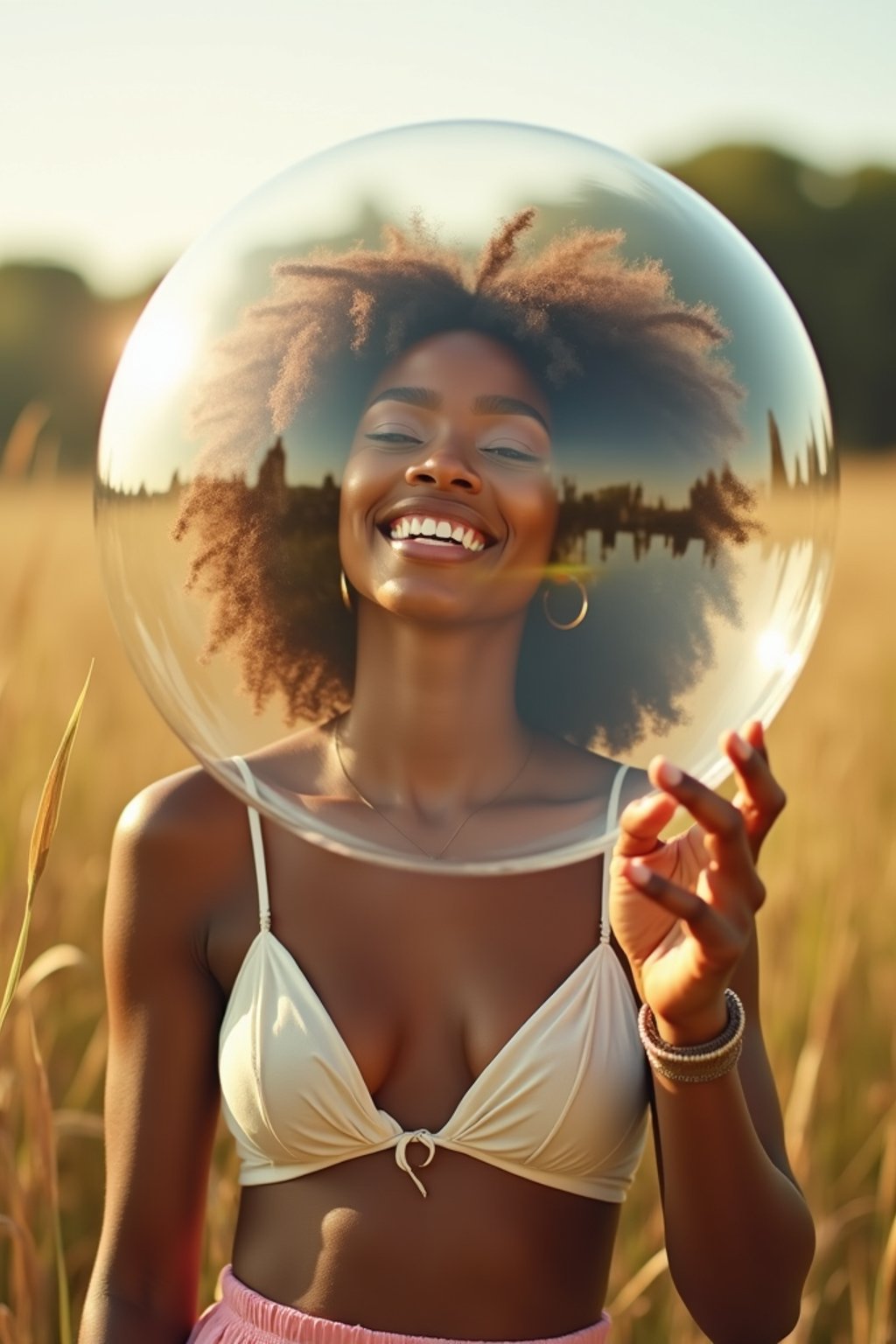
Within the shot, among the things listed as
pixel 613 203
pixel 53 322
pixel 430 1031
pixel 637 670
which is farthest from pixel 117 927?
pixel 53 322

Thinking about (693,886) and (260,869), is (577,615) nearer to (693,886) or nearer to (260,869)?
(693,886)

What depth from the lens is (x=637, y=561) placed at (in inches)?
50.8

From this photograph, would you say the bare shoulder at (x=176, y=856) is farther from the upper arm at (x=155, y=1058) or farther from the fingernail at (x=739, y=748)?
the fingernail at (x=739, y=748)

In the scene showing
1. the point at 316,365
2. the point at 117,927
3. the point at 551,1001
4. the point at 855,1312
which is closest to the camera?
the point at 316,365

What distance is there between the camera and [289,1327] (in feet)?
4.83

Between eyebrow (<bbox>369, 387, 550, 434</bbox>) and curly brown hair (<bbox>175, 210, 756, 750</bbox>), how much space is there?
0.02 m

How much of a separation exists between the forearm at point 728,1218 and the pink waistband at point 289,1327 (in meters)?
0.10

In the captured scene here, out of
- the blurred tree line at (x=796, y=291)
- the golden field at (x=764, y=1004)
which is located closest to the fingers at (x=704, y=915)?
the golden field at (x=764, y=1004)

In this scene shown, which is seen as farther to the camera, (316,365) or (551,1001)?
(551,1001)

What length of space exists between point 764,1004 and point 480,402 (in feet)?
6.90

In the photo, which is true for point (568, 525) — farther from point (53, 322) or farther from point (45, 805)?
point (53, 322)

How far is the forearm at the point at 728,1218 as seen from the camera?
1396 millimetres

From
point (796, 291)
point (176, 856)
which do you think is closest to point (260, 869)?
point (176, 856)

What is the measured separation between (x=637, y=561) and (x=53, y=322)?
38993 millimetres
